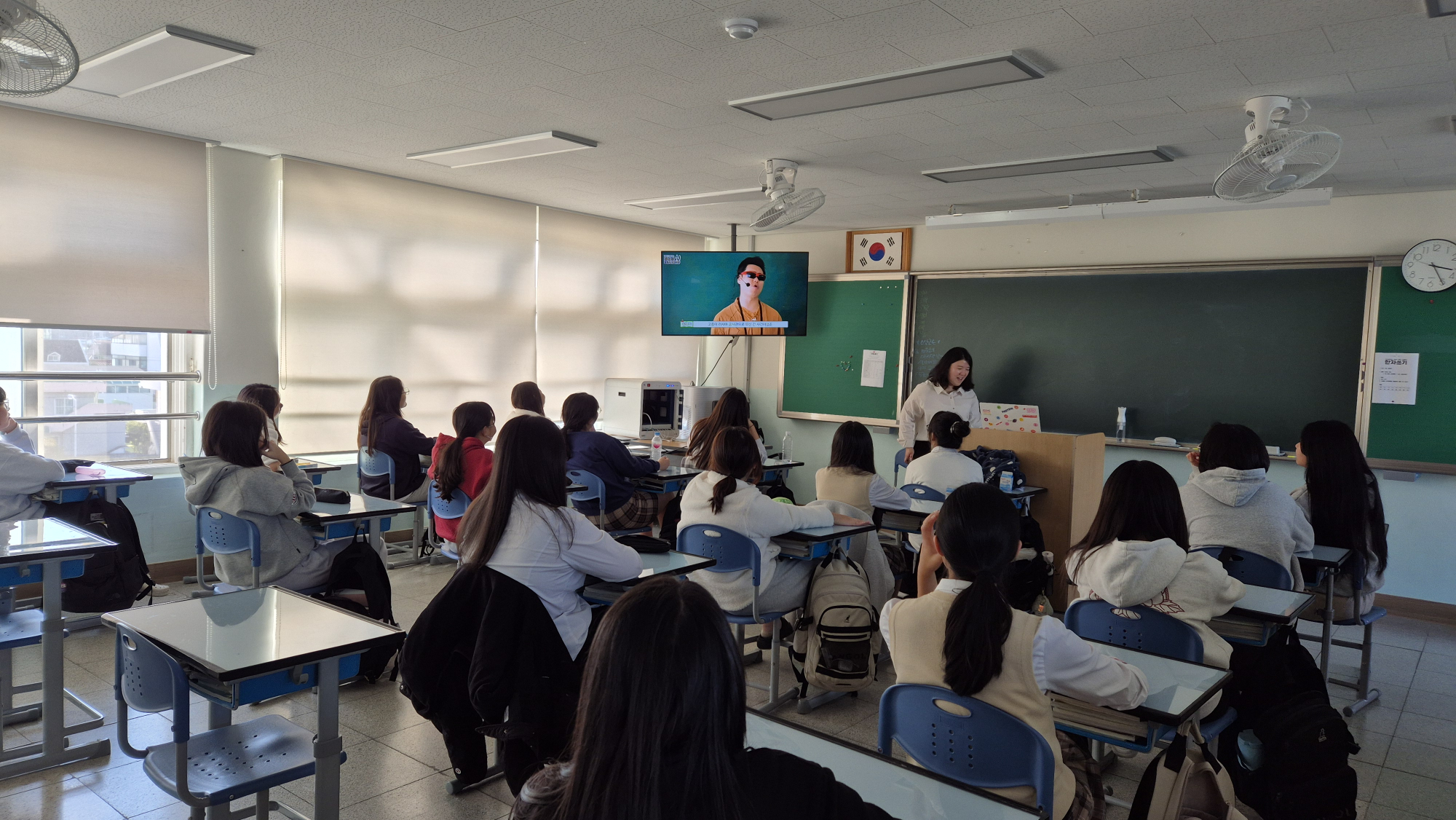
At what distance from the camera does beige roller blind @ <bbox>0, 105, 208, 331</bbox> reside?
4531 millimetres

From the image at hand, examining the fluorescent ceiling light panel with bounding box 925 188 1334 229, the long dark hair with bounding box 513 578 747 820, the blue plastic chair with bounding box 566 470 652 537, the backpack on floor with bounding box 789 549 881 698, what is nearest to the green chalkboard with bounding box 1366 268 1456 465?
the fluorescent ceiling light panel with bounding box 925 188 1334 229

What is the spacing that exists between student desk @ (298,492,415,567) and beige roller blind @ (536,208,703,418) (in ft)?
11.4

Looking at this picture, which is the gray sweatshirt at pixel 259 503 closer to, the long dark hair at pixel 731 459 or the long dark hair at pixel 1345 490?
→ the long dark hair at pixel 731 459

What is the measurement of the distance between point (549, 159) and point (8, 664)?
361 centimetres

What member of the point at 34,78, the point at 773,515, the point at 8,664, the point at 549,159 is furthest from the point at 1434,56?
the point at 8,664

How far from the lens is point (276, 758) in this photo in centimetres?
202

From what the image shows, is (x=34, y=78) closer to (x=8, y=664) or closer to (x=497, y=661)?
(x=8, y=664)

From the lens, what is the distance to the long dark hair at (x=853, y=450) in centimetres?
436

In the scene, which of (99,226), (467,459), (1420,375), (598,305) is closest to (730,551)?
(467,459)

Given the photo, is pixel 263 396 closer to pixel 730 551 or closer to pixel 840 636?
pixel 730 551

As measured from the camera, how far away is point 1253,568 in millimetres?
3279

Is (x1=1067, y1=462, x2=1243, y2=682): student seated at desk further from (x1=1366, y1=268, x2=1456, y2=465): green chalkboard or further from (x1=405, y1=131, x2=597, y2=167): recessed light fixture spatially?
(x1=1366, y1=268, x2=1456, y2=465): green chalkboard

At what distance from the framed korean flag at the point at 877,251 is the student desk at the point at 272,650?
6062mm

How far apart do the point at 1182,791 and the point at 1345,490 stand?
102 inches
